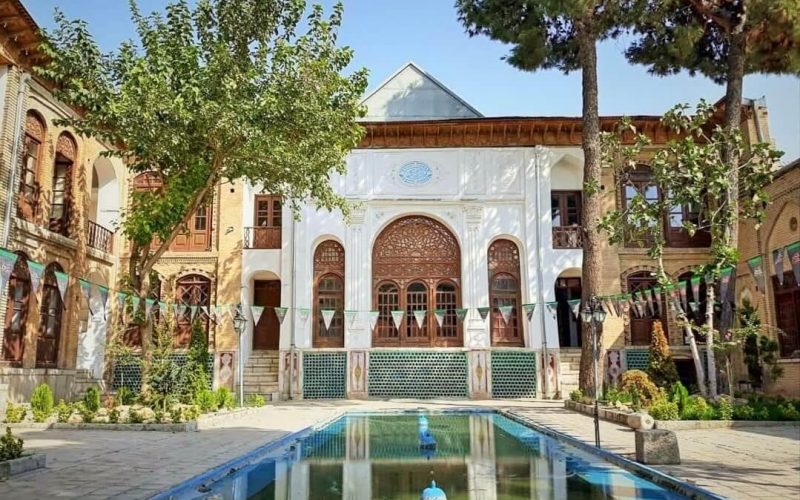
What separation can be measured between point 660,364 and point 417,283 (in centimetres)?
802

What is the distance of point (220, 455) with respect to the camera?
877 centimetres

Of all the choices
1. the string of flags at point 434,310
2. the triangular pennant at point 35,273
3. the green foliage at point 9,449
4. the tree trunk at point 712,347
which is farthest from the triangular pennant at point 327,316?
the green foliage at point 9,449

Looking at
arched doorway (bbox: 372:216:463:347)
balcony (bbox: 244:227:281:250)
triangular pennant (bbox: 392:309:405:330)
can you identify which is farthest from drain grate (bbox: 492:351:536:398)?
balcony (bbox: 244:227:281:250)

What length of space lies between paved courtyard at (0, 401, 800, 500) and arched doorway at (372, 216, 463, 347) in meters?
7.11

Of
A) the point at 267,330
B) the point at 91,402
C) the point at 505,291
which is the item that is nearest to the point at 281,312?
the point at 267,330

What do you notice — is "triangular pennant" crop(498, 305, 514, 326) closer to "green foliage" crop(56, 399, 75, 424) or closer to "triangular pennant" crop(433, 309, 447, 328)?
"triangular pennant" crop(433, 309, 447, 328)

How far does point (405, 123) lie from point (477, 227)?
4.12m

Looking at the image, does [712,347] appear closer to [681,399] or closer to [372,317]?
[681,399]

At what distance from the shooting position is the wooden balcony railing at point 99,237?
19.3 meters

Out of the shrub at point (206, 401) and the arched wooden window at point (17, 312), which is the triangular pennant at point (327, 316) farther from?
the arched wooden window at point (17, 312)

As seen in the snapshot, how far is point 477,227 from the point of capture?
21281mm

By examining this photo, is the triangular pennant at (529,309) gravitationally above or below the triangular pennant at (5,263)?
below

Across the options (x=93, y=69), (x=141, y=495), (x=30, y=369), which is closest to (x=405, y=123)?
(x=93, y=69)

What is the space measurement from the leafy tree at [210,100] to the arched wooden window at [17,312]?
2971 millimetres
